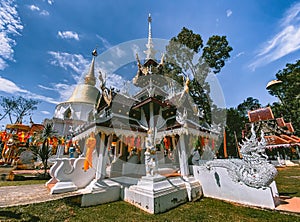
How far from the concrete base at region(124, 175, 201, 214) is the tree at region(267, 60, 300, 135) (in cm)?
2757

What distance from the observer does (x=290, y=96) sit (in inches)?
1024

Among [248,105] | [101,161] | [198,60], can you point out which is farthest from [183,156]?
[248,105]

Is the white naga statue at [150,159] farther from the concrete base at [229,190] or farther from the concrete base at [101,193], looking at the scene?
the concrete base at [229,190]

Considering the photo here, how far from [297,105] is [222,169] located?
1057 inches

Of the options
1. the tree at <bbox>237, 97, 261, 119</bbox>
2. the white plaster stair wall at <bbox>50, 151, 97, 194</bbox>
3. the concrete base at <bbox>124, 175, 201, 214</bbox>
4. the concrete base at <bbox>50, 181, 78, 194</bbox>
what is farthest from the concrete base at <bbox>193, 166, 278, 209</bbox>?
the tree at <bbox>237, 97, 261, 119</bbox>

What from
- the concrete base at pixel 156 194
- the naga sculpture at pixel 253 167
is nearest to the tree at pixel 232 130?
the naga sculpture at pixel 253 167

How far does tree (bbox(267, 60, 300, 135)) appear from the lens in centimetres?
2354

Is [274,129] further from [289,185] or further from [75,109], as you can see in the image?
[75,109]

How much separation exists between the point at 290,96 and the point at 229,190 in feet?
102

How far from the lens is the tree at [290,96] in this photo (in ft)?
77.2

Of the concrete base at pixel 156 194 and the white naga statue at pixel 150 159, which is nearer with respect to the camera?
the concrete base at pixel 156 194

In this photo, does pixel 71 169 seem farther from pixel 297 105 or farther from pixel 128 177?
pixel 297 105

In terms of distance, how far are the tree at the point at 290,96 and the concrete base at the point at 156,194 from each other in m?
27.6

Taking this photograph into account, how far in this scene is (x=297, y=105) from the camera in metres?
22.6
